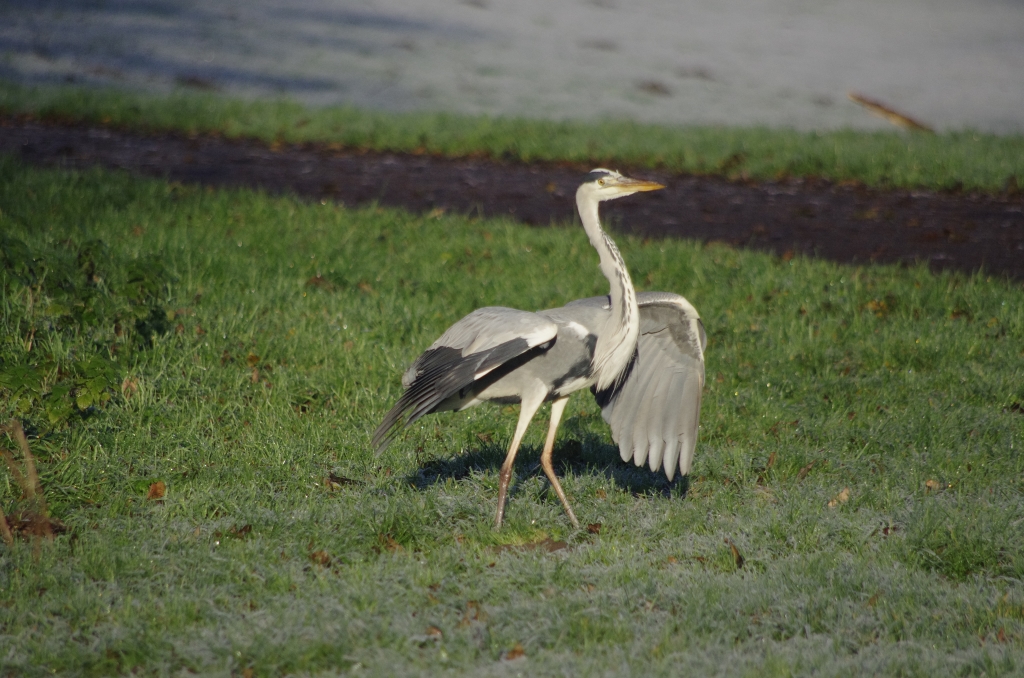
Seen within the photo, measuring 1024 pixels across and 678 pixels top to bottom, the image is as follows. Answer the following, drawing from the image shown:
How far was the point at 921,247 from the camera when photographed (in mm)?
10242

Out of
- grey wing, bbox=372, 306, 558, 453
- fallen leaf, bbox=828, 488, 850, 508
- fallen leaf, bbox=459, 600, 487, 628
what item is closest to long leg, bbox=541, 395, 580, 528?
grey wing, bbox=372, 306, 558, 453

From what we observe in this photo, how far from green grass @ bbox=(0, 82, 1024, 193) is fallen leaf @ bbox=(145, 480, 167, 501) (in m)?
10.3

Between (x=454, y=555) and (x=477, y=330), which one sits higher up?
(x=477, y=330)

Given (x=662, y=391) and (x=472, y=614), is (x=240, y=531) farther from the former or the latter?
(x=662, y=391)

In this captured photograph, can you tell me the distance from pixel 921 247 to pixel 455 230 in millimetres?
4732

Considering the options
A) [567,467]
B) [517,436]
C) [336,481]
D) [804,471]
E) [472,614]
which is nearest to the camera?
[472,614]

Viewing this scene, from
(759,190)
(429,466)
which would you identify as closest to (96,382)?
(429,466)

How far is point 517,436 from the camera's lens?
16.4 feet

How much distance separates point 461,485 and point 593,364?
1.12 m

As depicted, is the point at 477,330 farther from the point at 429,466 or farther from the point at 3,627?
the point at 3,627

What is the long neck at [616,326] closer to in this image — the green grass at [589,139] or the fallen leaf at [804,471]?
the fallen leaf at [804,471]

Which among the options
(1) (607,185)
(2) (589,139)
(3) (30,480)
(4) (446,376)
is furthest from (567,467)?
(2) (589,139)

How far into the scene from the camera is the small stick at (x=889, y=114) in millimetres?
16672

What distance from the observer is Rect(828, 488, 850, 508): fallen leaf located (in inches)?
207
